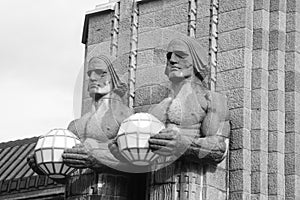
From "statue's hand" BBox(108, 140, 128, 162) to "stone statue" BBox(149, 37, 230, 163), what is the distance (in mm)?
651

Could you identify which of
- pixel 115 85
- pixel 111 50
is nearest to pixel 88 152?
pixel 115 85

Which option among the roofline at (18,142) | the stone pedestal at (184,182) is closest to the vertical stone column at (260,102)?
the stone pedestal at (184,182)

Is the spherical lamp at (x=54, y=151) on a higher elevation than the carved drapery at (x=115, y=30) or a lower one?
lower

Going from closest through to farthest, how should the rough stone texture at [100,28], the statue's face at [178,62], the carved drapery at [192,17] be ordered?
the statue's face at [178,62]
the carved drapery at [192,17]
the rough stone texture at [100,28]

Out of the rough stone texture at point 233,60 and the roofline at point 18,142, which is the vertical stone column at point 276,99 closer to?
the rough stone texture at point 233,60

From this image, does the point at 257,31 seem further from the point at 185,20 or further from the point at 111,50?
the point at 111,50

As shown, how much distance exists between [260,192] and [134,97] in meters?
2.57

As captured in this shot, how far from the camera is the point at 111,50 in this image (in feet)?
59.1

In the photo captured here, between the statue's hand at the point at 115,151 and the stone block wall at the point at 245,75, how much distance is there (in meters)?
1.20

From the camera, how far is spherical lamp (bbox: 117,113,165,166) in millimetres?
15359

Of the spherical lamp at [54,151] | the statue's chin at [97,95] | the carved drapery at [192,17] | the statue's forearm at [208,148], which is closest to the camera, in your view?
the statue's forearm at [208,148]

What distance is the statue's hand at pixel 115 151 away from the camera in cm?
1572

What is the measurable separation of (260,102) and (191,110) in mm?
1128

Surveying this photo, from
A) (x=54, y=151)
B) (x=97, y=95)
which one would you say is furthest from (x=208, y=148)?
(x=54, y=151)
